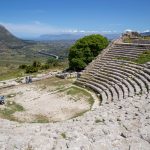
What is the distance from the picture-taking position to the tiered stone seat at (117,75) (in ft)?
75.0

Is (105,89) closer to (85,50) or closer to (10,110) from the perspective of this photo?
(10,110)

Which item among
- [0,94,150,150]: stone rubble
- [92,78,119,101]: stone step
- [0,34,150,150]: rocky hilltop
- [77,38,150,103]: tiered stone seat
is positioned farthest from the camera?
[77,38,150,103]: tiered stone seat

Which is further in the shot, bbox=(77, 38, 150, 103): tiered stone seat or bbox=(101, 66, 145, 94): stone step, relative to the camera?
bbox=(77, 38, 150, 103): tiered stone seat

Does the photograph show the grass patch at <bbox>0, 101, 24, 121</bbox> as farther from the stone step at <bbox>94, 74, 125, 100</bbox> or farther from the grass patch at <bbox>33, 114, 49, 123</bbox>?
the stone step at <bbox>94, 74, 125, 100</bbox>

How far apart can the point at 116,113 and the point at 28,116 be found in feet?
25.6

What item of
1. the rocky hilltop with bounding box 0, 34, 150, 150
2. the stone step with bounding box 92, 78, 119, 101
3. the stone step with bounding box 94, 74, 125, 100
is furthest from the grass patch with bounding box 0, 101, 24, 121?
the stone step with bounding box 94, 74, 125, 100

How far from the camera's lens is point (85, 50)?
1474 inches

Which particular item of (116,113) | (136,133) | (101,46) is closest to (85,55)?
(101,46)

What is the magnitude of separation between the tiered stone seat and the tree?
2627mm

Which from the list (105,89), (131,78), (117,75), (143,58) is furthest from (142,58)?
(105,89)

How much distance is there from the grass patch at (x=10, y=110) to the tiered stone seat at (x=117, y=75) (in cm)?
686

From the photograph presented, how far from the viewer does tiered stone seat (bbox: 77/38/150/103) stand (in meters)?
22.9

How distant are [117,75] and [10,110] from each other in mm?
10817

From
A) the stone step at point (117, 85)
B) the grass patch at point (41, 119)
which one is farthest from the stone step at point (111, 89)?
the grass patch at point (41, 119)
